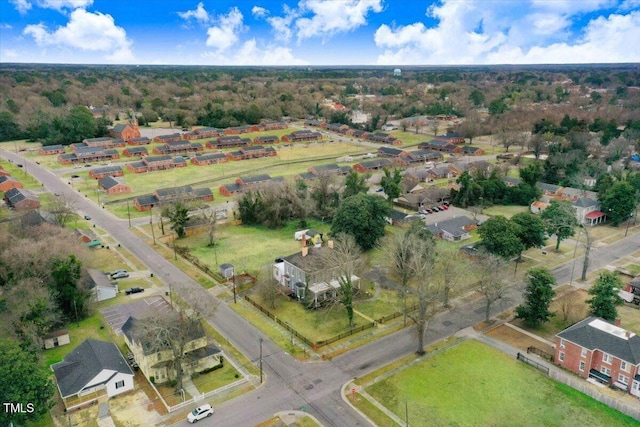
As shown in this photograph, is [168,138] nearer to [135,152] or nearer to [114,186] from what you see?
[135,152]

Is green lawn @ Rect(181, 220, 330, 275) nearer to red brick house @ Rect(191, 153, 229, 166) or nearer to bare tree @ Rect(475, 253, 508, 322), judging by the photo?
bare tree @ Rect(475, 253, 508, 322)

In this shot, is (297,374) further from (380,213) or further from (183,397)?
(380,213)

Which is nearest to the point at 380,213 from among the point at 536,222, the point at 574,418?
the point at 536,222

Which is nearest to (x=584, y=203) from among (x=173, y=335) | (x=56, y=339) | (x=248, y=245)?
(x=248, y=245)

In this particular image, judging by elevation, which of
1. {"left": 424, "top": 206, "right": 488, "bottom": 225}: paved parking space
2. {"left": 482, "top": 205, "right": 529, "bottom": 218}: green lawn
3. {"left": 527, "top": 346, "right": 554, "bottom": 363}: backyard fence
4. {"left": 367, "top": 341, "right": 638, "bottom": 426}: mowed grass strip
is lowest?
{"left": 367, "top": 341, "right": 638, "bottom": 426}: mowed grass strip

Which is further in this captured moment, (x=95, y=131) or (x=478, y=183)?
(x=95, y=131)

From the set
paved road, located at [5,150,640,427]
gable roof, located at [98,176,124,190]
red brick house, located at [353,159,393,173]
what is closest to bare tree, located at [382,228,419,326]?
paved road, located at [5,150,640,427]
